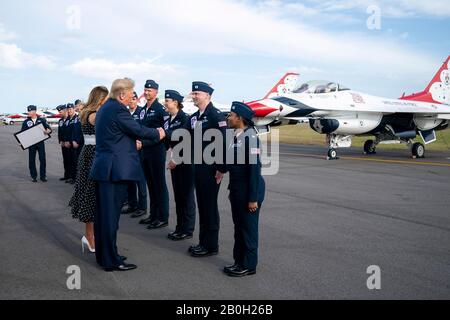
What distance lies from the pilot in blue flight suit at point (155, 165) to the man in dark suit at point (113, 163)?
1822 mm

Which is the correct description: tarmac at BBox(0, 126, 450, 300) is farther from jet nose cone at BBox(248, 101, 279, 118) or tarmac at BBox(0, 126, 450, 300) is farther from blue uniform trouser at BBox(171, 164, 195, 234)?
jet nose cone at BBox(248, 101, 279, 118)

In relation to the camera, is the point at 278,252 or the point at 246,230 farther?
the point at 278,252

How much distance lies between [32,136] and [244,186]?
28.5 ft

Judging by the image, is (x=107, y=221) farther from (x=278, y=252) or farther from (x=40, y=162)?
(x=40, y=162)

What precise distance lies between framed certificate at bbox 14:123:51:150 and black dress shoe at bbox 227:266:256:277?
849 centimetres

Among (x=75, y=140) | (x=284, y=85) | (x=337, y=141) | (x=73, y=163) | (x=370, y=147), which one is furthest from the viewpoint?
(x=284, y=85)

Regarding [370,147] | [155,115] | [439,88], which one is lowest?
[370,147]

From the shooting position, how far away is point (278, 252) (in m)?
5.23

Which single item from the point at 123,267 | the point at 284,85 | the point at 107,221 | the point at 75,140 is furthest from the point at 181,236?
the point at 284,85

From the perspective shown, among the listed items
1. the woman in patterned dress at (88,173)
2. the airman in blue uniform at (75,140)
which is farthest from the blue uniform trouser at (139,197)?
the airman in blue uniform at (75,140)

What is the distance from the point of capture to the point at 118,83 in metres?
4.61

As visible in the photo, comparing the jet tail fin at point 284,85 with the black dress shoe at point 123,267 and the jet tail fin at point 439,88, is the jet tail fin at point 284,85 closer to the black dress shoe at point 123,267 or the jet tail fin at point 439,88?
the jet tail fin at point 439,88

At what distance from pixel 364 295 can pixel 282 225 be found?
8.91 feet
